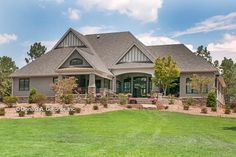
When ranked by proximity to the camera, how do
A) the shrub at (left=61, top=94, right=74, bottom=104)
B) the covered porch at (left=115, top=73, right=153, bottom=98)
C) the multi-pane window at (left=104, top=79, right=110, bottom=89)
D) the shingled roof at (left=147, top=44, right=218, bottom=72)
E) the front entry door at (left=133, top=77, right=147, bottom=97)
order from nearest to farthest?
the shrub at (left=61, top=94, right=74, bottom=104)
the shingled roof at (left=147, top=44, right=218, bottom=72)
the multi-pane window at (left=104, top=79, right=110, bottom=89)
the covered porch at (left=115, top=73, right=153, bottom=98)
the front entry door at (left=133, top=77, right=147, bottom=97)

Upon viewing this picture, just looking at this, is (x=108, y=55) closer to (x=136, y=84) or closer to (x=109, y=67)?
(x=109, y=67)

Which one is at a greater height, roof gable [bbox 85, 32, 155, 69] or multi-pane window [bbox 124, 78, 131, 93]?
roof gable [bbox 85, 32, 155, 69]

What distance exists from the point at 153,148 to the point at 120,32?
3620cm

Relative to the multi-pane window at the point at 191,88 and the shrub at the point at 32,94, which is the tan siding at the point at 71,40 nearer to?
the shrub at the point at 32,94

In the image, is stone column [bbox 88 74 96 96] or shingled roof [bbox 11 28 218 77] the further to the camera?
shingled roof [bbox 11 28 218 77]

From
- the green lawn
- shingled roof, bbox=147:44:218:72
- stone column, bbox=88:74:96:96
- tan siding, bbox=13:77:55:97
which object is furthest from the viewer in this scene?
tan siding, bbox=13:77:55:97

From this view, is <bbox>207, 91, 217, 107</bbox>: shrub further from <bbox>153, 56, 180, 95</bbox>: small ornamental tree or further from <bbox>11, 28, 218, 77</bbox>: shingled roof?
<bbox>153, 56, 180, 95</bbox>: small ornamental tree

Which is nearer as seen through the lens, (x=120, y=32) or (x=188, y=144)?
(x=188, y=144)

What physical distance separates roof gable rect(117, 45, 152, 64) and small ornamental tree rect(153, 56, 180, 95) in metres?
3.12

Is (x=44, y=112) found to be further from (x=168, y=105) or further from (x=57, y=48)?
(x=57, y=48)

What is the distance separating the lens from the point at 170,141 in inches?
522

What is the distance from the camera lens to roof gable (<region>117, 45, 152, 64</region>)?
39.5 metres

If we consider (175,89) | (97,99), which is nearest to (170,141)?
(97,99)

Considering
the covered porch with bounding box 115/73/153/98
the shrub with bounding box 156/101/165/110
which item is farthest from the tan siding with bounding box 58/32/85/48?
the shrub with bounding box 156/101/165/110
